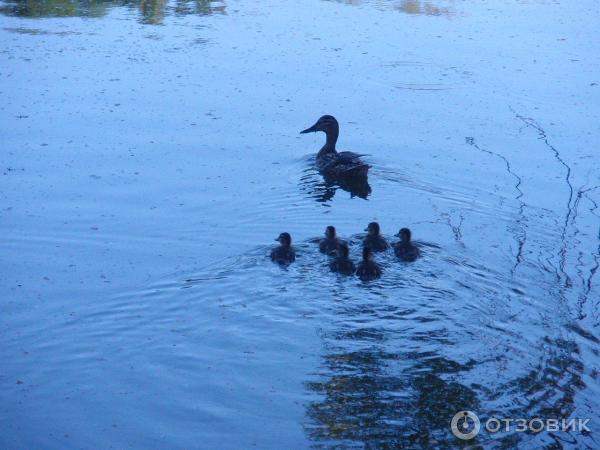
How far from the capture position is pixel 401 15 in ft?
53.0

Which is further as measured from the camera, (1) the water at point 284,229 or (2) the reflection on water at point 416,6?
(2) the reflection on water at point 416,6

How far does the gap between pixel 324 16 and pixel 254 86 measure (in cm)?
447

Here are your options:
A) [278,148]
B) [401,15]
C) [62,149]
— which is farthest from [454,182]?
[401,15]

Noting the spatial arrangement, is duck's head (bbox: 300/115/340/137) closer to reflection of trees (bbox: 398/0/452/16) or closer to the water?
the water

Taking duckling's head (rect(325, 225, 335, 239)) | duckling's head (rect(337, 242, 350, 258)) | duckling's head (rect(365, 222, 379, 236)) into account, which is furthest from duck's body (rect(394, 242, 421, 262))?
duckling's head (rect(325, 225, 335, 239))

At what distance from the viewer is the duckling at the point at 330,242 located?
7.80 metres

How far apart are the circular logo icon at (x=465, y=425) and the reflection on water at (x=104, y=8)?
11135 millimetres

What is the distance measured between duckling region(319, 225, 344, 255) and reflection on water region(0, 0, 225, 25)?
8360mm

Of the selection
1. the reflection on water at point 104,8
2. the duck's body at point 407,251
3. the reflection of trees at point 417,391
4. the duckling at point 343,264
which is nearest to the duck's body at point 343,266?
the duckling at point 343,264

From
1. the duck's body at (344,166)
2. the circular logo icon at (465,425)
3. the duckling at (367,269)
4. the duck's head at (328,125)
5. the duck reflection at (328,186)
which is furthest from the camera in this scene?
the duck's head at (328,125)

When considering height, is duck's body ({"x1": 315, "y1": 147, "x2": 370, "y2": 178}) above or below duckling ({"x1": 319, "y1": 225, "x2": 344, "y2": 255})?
above

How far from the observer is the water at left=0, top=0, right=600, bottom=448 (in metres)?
5.68

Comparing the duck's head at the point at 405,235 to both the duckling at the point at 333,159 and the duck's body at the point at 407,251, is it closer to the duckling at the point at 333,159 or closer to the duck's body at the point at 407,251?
the duck's body at the point at 407,251

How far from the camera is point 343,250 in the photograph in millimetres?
7602
